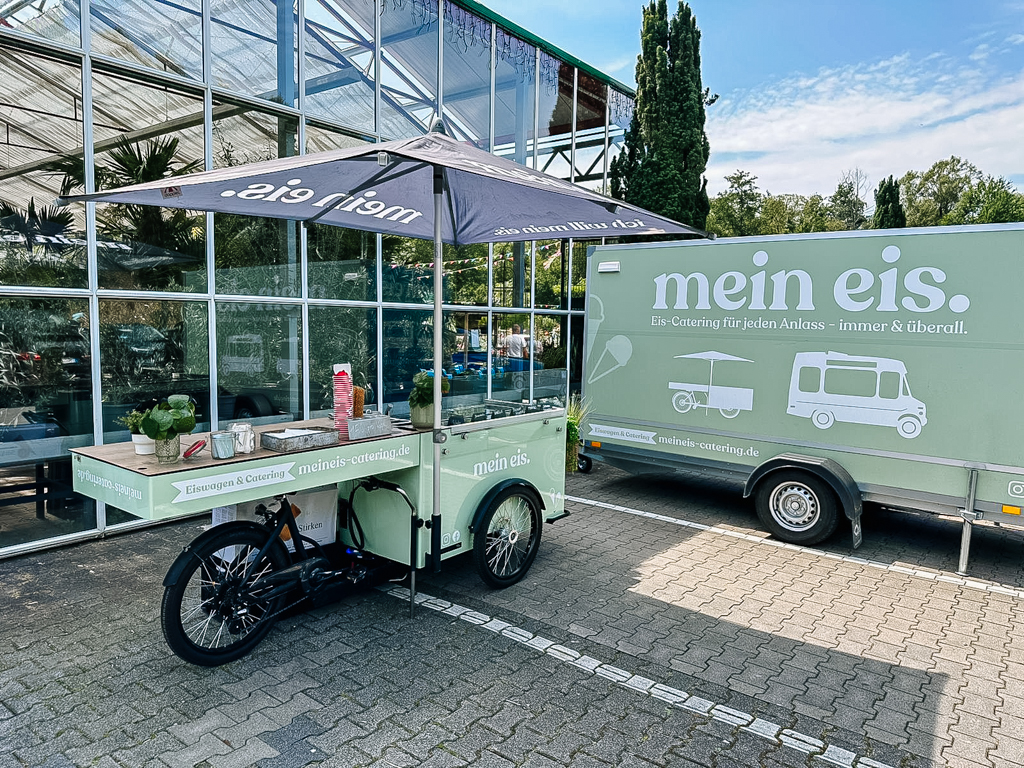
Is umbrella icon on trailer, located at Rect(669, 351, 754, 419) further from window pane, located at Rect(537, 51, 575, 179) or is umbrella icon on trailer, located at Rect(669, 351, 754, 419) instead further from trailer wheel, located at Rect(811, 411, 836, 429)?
window pane, located at Rect(537, 51, 575, 179)

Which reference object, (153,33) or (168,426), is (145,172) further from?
(168,426)

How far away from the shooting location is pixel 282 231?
6.85m

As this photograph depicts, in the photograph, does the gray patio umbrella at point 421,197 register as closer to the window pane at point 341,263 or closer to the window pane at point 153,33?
the window pane at point 341,263

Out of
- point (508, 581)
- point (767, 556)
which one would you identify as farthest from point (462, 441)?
point (767, 556)

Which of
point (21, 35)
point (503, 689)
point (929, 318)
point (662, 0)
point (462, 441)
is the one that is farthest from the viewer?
point (662, 0)

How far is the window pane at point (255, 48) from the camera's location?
626 cm

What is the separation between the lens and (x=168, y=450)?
312 centimetres

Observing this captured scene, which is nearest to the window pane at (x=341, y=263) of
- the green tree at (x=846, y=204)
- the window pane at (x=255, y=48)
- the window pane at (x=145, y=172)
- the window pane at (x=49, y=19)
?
the window pane at (x=145, y=172)

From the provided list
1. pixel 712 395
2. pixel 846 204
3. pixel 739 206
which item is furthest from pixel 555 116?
pixel 846 204

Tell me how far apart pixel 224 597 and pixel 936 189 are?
54.9m

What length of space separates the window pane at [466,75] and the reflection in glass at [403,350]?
9.05ft

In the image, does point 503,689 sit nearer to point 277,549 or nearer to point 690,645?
point 690,645

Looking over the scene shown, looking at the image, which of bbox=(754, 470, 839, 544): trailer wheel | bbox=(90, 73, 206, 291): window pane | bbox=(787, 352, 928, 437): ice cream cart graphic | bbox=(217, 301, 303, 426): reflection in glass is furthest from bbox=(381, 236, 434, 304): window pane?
bbox=(754, 470, 839, 544): trailer wheel

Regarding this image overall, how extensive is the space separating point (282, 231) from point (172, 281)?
1276mm
